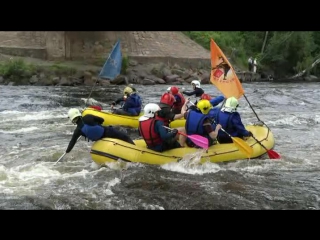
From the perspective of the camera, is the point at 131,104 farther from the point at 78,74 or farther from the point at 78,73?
the point at 78,73

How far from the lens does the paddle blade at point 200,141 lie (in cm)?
823

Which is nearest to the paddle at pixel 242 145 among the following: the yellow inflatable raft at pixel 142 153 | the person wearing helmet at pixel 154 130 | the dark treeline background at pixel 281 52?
the yellow inflatable raft at pixel 142 153

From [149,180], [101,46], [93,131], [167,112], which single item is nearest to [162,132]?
[167,112]

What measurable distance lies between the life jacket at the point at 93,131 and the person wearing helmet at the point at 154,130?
815 millimetres

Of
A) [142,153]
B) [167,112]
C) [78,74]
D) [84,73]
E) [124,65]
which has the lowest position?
[78,74]

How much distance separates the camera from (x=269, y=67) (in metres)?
40.5

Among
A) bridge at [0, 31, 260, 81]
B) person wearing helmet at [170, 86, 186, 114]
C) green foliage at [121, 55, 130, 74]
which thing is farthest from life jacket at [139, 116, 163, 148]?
bridge at [0, 31, 260, 81]

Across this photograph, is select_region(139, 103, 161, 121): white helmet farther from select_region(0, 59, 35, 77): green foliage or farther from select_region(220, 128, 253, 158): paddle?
select_region(0, 59, 35, 77): green foliage

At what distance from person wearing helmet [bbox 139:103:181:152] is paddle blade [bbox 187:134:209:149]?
34cm

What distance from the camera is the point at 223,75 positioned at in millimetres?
10109

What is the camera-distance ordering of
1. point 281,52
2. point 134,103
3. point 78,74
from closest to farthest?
point 134,103 → point 78,74 → point 281,52

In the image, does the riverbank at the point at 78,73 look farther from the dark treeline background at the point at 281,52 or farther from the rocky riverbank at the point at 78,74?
the dark treeline background at the point at 281,52

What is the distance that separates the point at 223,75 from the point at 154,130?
112 inches

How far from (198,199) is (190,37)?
37.6 meters
